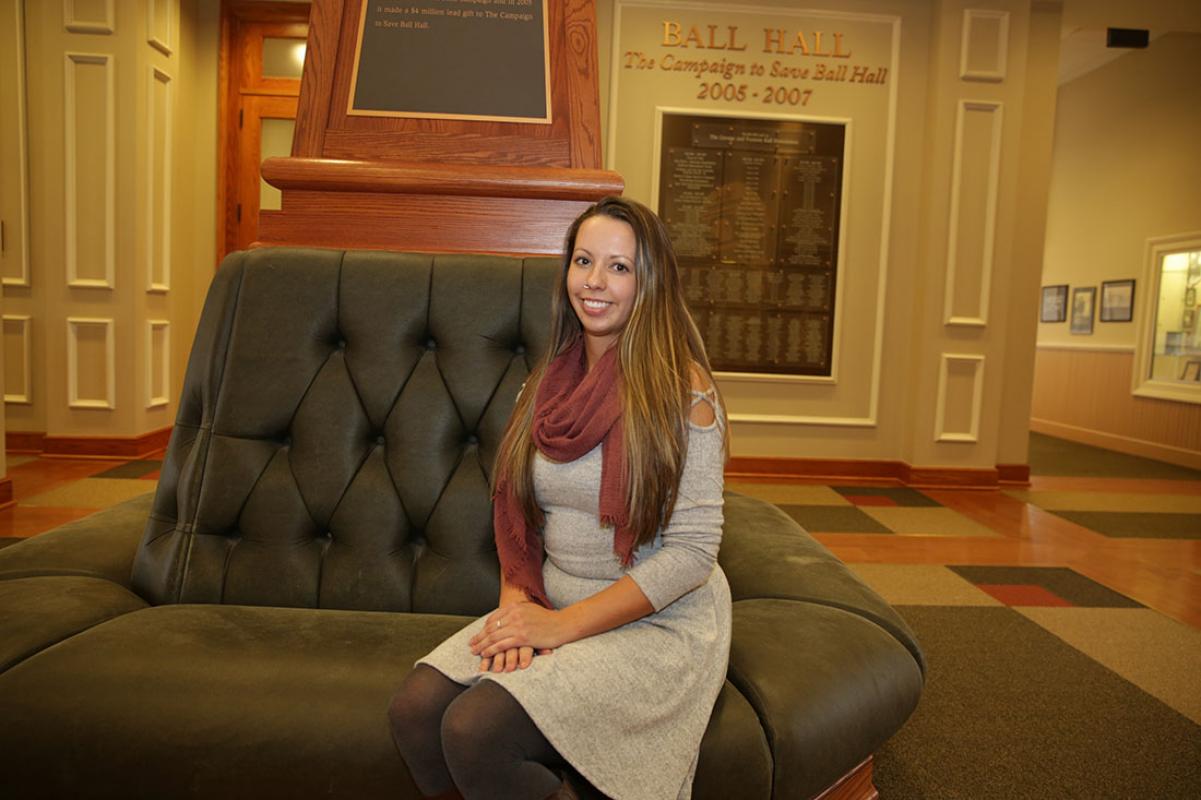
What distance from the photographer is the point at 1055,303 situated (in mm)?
8039

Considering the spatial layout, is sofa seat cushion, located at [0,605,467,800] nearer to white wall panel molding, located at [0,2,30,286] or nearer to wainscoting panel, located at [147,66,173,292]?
wainscoting panel, located at [147,66,173,292]

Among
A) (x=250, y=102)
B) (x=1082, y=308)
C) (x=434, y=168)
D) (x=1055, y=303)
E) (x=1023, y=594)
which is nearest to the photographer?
(x=434, y=168)

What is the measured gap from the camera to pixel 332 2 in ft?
6.15

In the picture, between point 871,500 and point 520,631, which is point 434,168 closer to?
point 520,631

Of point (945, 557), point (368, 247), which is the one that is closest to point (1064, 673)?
point (945, 557)

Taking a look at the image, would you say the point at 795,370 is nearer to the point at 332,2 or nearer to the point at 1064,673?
the point at 1064,673

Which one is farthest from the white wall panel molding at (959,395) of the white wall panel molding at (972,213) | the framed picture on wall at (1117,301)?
the framed picture on wall at (1117,301)

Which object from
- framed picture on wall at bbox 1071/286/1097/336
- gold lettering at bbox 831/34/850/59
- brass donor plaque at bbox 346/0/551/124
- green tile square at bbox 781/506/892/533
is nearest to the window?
framed picture on wall at bbox 1071/286/1097/336

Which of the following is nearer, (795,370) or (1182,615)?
(1182,615)

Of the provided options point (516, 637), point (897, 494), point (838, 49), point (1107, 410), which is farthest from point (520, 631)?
point (1107, 410)

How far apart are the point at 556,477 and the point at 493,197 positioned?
0.80 meters

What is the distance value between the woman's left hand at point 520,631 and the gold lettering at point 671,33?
442cm

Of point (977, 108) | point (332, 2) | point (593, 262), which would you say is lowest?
point (593, 262)

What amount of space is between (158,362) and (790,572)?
15.5ft
